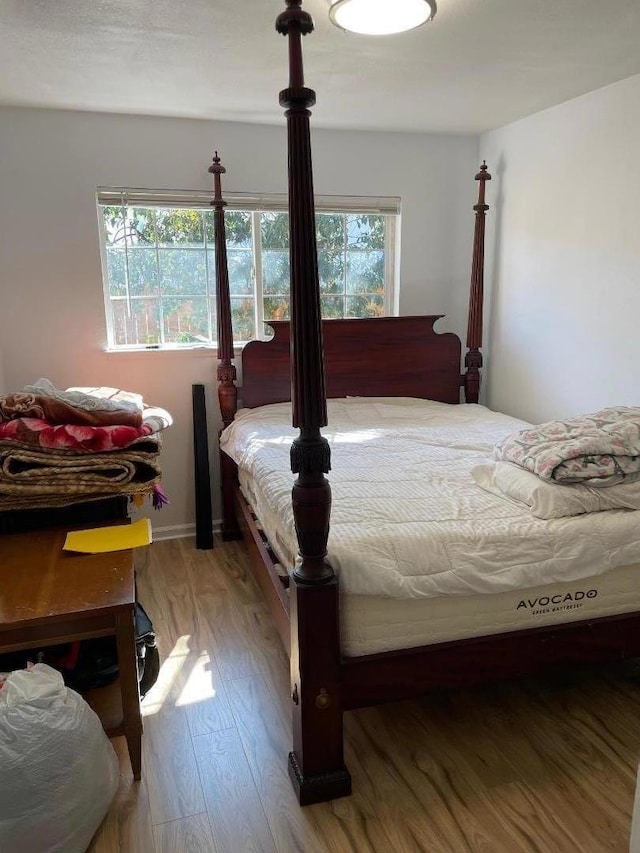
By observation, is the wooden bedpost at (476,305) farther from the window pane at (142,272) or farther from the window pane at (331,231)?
the window pane at (142,272)

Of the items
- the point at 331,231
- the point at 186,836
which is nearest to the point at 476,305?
the point at 331,231

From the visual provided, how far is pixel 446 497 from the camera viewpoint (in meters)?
2.03

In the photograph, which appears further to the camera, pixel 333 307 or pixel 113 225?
pixel 333 307

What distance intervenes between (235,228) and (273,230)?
0.70 ft

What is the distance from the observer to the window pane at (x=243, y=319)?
3.49 meters

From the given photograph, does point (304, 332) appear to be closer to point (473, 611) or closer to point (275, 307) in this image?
point (473, 611)

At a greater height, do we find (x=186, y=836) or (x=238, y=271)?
(x=238, y=271)

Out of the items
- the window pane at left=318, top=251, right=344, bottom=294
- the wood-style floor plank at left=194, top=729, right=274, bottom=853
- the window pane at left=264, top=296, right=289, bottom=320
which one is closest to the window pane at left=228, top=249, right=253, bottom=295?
the window pane at left=264, top=296, right=289, bottom=320

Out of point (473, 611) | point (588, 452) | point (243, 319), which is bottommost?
point (473, 611)

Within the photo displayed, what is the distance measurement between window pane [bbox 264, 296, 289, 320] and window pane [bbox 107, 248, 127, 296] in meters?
0.77

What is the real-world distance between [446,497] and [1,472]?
4.28ft

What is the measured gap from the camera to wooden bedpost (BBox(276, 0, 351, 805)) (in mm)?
1385

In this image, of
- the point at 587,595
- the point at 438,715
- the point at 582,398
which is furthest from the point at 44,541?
the point at 582,398

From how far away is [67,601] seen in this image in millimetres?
1454
